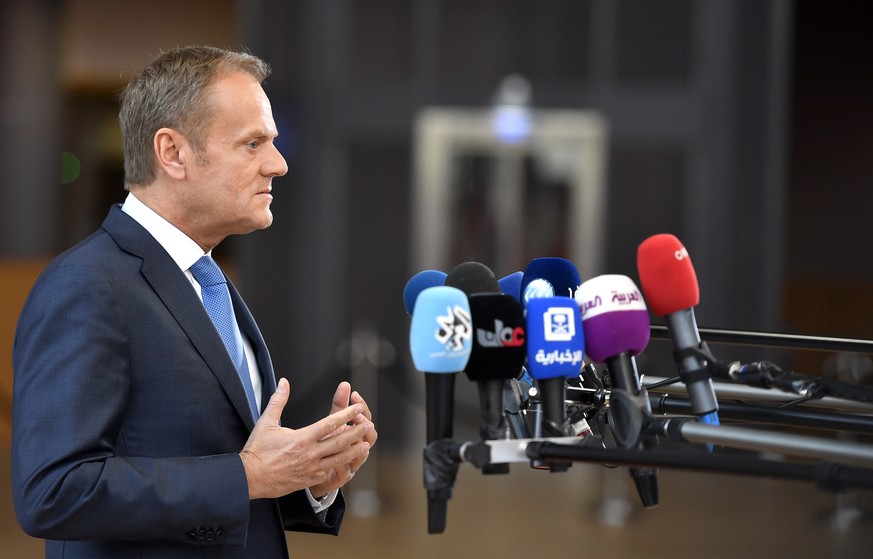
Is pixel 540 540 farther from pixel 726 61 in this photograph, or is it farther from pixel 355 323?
pixel 726 61

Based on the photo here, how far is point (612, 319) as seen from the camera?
157 cm

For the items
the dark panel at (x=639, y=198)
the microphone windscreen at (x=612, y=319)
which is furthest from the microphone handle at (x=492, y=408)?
the dark panel at (x=639, y=198)

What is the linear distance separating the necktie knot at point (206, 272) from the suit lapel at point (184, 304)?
0.31 ft

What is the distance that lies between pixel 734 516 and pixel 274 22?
538 centimetres

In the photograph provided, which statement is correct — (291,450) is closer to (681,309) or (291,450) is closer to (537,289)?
(537,289)

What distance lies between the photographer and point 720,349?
8.37 meters

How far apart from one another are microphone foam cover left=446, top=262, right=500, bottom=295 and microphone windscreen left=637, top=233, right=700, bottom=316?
0.24 metres

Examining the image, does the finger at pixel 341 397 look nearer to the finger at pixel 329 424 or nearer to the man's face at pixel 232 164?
the finger at pixel 329 424

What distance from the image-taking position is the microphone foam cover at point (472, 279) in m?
1.67

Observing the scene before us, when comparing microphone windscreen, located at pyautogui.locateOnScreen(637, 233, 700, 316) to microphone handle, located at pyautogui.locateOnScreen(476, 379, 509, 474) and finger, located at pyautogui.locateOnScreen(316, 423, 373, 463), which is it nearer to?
microphone handle, located at pyautogui.locateOnScreen(476, 379, 509, 474)

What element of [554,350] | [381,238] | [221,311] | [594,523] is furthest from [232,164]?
[381,238]

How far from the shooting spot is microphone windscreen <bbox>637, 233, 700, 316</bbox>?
1599 millimetres

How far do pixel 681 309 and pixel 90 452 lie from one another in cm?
93

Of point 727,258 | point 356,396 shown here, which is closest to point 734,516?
point 727,258
